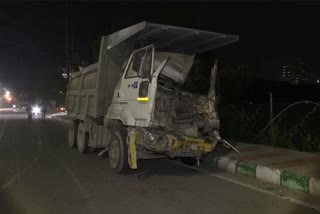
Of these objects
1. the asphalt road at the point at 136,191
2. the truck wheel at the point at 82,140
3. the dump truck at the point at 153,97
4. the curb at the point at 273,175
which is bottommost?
the asphalt road at the point at 136,191

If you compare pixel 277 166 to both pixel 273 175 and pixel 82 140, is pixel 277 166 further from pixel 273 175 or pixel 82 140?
pixel 82 140

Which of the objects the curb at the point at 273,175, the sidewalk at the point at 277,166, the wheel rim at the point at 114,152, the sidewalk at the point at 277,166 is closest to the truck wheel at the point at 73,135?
the wheel rim at the point at 114,152

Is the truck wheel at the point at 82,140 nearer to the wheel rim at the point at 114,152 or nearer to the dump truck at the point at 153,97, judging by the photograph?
the dump truck at the point at 153,97

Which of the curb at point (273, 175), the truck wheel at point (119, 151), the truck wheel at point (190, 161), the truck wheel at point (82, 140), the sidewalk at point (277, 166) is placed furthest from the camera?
the truck wheel at point (82, 140)

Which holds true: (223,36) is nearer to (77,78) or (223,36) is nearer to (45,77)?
(77,78)

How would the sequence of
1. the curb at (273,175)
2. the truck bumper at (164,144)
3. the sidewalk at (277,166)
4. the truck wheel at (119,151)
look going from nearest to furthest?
the curb at (273,175)
the sidewalk at (277,166)
the truck bumper at (164,144)
the truck wheel at (119,151)

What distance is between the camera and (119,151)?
896cm

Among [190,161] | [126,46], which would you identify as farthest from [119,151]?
[126,46]

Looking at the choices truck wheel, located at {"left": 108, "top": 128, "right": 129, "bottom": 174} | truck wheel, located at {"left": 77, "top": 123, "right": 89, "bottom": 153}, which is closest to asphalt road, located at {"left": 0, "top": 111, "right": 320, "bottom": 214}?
truck wheel, located at {"left": 108, "top": 128, "right": 129, "bottom": 174}

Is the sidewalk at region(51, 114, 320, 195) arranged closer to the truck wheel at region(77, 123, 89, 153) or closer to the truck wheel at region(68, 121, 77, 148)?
the truck wheel at region(77, 123, 89, 153)

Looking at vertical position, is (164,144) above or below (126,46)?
below

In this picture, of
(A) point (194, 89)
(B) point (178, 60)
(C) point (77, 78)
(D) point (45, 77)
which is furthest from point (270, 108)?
(D) point (45, 77)

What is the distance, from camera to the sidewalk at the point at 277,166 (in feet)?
24.8

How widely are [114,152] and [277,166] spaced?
353cm
